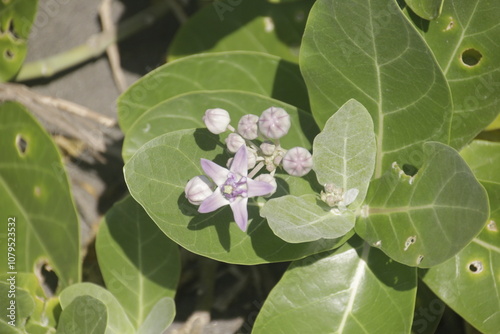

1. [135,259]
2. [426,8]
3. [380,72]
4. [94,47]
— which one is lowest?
[135,259]

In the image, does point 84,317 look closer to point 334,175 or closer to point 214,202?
point 214,202

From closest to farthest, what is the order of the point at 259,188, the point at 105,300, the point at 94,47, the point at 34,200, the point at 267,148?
1. the point at 259,188
2. the point at 267,148
3. the point at 105,300
4. the point at 34,200
5. the point at 94,47

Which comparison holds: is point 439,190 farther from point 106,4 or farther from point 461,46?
point 106,4

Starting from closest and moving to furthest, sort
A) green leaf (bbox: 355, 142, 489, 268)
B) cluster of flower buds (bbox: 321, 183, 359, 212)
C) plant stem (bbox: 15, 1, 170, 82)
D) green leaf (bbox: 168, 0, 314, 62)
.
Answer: green leaf (bbox: 355, 142, 489, 268), cluster of flower buds (bbox: 321, 183, 359, 212), green leaf (bbox: 168, 0, 314, 62), plant stem (bbox: 15, 1, 170, 82)

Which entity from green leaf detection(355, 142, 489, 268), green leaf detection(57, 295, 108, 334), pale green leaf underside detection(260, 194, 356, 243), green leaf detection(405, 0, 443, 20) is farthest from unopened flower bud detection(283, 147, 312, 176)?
green leaf detection(57, 295, 108, 334)

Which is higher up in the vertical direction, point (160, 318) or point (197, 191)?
point (197, 191)

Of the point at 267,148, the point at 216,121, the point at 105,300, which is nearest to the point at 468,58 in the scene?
the point at 267,148

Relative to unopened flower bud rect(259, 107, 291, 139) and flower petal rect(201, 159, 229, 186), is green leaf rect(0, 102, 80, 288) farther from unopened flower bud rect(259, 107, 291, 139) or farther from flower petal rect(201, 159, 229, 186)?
unopened flower bud rect(259, 107, 291, 139)
